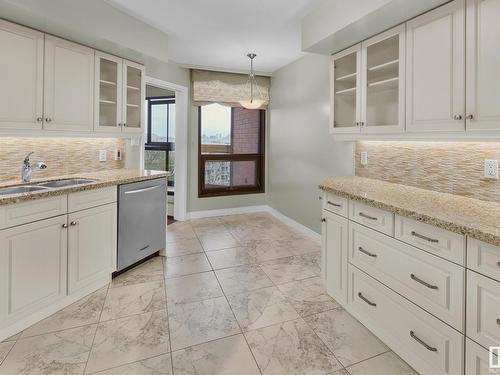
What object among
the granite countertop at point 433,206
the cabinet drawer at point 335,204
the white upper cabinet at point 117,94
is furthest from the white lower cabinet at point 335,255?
the white upper cabinet at point 117,94

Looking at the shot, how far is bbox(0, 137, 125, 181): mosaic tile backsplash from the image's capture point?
2.58 meters

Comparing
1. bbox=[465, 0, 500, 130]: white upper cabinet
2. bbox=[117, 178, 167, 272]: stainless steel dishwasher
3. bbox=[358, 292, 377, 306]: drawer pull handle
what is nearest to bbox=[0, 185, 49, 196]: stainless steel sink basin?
bbox=[117, 178, 167, 272]: stainless steel dishwasher

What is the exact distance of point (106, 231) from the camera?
8.80 feet

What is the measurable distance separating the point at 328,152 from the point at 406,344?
2369 mm

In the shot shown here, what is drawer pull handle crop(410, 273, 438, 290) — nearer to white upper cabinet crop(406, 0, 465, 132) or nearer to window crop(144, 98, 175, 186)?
white upper cabinet crop(406, 0, 465, 132)

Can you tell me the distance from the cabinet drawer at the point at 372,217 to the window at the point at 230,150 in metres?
3.49

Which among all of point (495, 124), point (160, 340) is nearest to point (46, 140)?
point (160, 340)

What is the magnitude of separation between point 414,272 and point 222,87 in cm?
421

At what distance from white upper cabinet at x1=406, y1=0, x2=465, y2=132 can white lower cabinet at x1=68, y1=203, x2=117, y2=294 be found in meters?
2.59

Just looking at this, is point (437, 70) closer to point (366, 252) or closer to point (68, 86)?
point (366, 252)

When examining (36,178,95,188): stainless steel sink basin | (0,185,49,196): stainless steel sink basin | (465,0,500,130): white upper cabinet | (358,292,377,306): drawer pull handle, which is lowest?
(358,292,377,306): drawer pull handle

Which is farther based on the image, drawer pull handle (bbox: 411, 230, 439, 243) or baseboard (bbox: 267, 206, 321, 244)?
baseboard (bbox: 267, 206, 321, 244)

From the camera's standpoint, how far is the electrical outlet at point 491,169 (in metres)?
1.87

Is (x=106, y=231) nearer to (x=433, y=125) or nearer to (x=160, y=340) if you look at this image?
(x=160, y=340)
